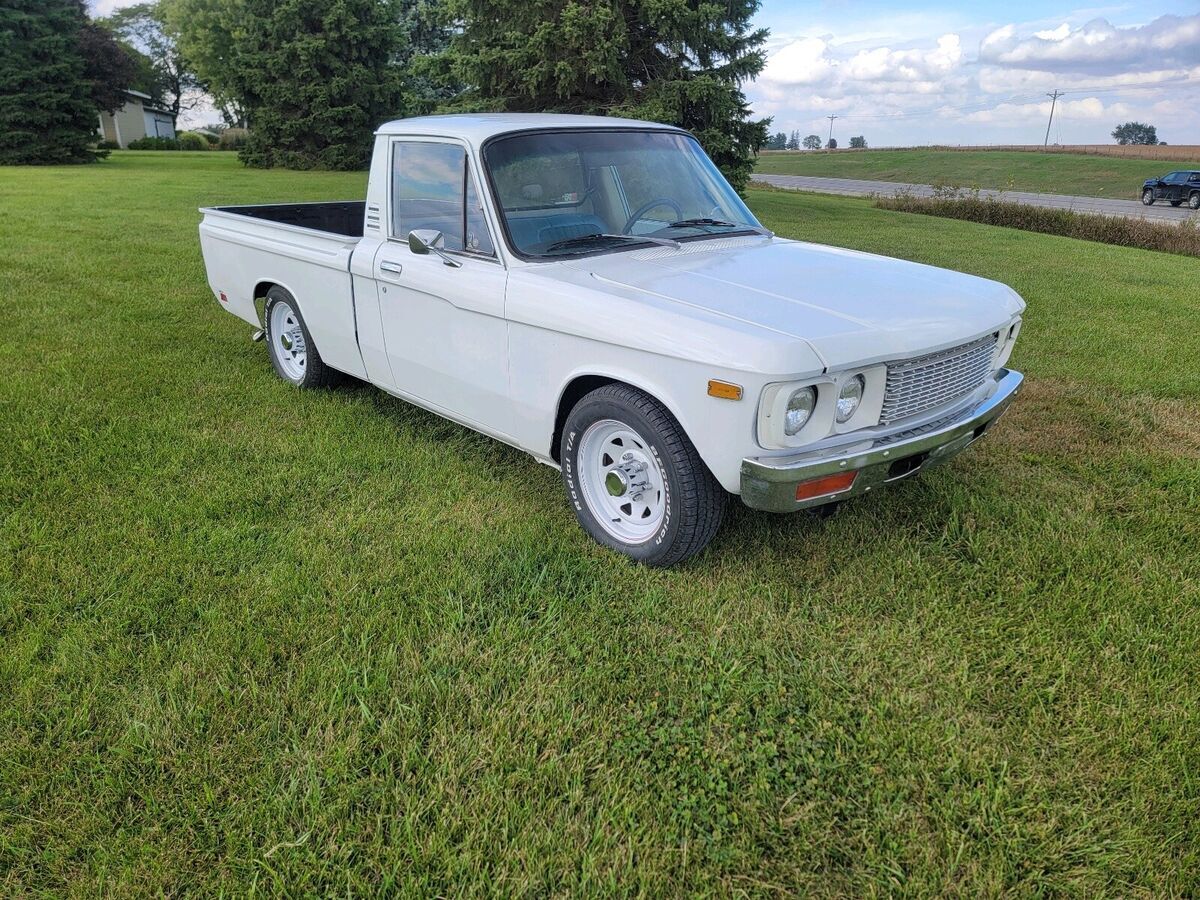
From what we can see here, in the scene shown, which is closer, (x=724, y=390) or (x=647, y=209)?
(x=724, y=390)

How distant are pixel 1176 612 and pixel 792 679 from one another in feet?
5.55

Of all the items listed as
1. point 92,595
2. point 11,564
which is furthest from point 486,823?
point 11,564

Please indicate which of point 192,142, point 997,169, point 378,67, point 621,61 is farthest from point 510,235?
point 997,169

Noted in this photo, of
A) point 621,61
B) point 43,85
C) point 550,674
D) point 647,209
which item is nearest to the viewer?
point 550,674

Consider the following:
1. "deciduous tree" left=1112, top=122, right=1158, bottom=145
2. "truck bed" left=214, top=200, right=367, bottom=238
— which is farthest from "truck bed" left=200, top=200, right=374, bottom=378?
"deciduous tree" left=1112, top=122, right=1158, bottom=145

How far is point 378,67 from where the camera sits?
1212 inches

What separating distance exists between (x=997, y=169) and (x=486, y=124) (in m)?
59.6

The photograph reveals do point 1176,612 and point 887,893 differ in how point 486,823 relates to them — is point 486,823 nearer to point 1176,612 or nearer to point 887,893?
point 887,893

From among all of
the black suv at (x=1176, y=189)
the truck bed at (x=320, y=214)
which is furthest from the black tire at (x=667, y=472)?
the black suv at (x=1176, y=189)

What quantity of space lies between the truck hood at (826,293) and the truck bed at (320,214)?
367 centimetres

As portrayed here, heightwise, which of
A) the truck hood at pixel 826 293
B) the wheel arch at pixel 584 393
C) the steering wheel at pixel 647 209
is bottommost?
the wheel arch at pixel 584 393

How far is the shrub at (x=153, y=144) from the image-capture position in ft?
148

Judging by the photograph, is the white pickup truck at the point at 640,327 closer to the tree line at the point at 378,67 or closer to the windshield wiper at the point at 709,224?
the windshield wiper at the point at 709,224

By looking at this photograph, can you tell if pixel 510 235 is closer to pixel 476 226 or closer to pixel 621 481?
pixel 476 226
